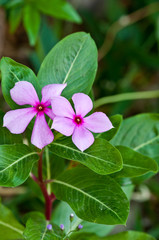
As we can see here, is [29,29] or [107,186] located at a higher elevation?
[29,29]

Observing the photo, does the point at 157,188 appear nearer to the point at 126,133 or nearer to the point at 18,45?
the point at 126,133

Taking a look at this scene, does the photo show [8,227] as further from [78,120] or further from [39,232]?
[78,120]

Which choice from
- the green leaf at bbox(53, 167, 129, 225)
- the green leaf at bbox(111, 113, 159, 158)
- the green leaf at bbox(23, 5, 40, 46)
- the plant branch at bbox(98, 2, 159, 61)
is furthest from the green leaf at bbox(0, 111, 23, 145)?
the plant branch at bbox(98, 2, 159, 61)

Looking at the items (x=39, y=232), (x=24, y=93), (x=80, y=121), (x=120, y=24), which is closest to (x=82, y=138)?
(x=80, y=121)

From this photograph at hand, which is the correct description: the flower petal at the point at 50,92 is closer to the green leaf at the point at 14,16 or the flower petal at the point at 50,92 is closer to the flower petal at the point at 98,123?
the flower petal at the point at 98,123

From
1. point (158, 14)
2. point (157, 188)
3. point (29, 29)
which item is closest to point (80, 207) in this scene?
point (29, 29)

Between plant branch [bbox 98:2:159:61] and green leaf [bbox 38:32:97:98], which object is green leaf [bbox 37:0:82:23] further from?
plant branch [bbox 98:2:159:61]

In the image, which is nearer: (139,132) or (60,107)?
(60,107)
